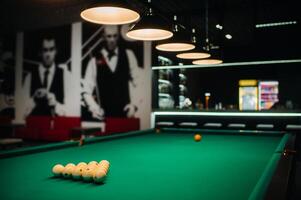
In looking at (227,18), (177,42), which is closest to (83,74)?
(227,18)

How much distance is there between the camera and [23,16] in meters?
8.34

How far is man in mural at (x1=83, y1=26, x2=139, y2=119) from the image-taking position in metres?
8.23

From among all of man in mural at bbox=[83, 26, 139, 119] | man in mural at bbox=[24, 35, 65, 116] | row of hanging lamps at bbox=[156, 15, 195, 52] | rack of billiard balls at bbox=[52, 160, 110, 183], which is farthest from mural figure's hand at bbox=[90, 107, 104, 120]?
rack of billiard balls at bbox=[52, 160, 110, 183]

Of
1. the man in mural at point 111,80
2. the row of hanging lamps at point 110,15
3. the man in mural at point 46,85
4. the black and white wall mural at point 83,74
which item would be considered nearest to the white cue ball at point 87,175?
the row of hanging lamps at point 110,15

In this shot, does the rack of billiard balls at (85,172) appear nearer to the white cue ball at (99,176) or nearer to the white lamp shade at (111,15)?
the white cue ball at (99,176)

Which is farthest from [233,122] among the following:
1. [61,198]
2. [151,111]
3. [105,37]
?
[61,198]

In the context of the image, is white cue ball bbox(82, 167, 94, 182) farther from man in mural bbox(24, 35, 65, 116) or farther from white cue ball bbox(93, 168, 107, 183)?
man in mural bbox(24, 35, 65, 116)

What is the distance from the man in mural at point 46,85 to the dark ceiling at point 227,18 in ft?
2.66

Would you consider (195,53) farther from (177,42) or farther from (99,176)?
(99,176)

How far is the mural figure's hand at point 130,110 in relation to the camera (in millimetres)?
8125

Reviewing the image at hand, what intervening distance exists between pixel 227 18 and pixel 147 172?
7.06 meters

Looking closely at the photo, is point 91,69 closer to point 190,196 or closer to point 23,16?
point 23,16

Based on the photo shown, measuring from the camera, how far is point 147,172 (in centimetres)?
213

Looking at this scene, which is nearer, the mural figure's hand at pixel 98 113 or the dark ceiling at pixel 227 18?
the dark ceiling at pixel 227 18
